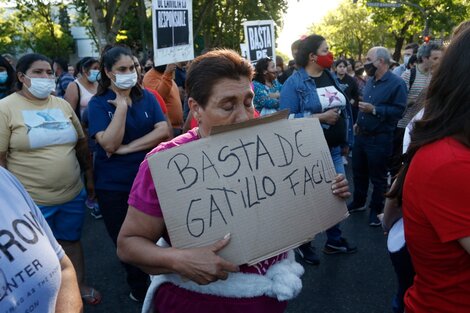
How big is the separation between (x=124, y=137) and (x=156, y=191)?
65.7 inches

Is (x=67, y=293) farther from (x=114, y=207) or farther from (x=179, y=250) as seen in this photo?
(x=114, y=207)

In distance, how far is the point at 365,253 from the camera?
412 cm

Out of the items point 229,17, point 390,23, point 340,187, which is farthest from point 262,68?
point 390,23

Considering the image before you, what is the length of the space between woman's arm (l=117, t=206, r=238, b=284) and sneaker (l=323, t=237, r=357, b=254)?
286 cm

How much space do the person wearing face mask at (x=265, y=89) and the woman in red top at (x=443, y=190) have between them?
361 cm

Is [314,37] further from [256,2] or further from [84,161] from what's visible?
[256,2]

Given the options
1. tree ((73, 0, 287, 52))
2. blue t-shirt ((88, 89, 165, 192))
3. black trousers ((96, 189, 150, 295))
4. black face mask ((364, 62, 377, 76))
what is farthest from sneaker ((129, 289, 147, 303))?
tree ((73, 0, 287, 52))

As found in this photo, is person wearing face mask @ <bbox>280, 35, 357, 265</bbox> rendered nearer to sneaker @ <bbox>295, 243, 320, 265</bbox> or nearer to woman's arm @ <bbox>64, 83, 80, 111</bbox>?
sneaker @ <bbox>295, 243, 320, 265</bbox>

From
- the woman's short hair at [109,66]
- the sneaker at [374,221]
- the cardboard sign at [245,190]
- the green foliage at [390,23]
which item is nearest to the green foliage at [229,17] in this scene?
the green foliage at [390,23]

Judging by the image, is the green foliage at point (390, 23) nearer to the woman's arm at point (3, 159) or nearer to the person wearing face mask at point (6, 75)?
the person wearing face mask at point (6, 75)

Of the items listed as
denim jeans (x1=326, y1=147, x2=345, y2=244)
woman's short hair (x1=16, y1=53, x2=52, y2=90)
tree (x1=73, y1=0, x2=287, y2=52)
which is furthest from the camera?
tree (x1=73, y1=0, x2=287, y2=52)

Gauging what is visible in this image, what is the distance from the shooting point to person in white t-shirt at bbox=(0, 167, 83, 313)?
116 cm

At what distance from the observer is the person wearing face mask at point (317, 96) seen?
3.73 metres

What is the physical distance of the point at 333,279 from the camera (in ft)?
11.9
